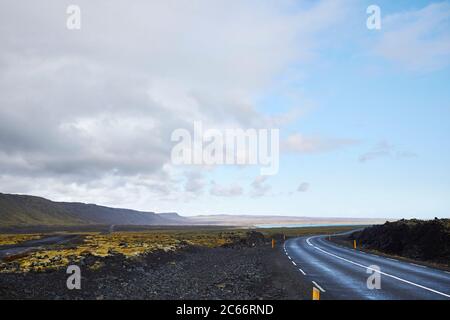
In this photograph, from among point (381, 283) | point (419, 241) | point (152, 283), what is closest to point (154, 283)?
point (152, 283)

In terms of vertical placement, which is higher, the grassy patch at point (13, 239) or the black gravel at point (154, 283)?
the black gravel at point (154, 283)

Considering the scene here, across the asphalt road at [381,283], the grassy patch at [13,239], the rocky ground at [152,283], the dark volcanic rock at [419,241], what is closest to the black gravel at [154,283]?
the rocky ground at [152,283]

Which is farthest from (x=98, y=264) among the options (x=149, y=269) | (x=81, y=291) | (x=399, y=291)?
(x=399, y=291)

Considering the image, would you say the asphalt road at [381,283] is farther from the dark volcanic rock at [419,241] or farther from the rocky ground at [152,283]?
the dark volcanic rock at [419,241]

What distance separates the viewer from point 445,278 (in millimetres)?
21391

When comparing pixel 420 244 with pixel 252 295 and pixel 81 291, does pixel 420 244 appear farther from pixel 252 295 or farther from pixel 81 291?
pixel 81 291

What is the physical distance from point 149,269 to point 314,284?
45.7 ft

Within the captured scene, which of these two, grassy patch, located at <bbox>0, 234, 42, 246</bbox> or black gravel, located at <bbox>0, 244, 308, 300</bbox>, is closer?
black gravel, located at <bbox>0, 244, 308, 300</bbox>

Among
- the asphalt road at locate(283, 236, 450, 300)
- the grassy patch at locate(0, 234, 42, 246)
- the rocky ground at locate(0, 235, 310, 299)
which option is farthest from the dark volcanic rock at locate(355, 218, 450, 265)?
the grassy patch at locate(0, 234, 42, 246)

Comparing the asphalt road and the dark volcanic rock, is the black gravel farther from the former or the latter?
the dark volcanic rock

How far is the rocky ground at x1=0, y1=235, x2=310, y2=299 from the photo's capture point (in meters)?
17.5

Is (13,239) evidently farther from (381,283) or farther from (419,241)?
(381,283)

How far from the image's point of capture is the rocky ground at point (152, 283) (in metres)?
17.5

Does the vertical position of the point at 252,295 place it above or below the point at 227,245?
above
